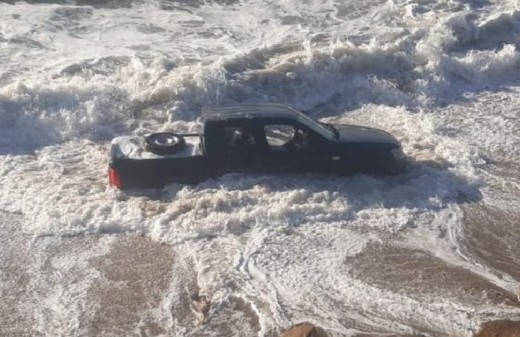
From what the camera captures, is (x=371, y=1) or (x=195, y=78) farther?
(x=371, y=1)

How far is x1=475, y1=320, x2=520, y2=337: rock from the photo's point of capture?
8.82 metres

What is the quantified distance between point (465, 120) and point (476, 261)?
4954 mm

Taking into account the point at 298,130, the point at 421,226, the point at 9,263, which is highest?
the point at 298,130

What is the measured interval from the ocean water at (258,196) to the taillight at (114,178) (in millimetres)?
148

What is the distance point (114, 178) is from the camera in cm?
1184

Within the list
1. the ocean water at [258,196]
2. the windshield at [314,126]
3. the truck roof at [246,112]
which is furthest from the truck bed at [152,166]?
the windshield at [314,126]

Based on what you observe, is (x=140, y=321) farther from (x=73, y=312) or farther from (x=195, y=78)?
(x=195, y=78)

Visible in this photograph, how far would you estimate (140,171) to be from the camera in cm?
1173

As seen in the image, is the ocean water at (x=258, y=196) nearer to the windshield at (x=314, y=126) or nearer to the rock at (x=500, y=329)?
the rock at (x=500, y=329)

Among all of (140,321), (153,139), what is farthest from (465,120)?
(140,321)

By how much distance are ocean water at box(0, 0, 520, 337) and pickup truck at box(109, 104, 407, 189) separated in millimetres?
247

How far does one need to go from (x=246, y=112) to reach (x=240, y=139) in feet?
1.33

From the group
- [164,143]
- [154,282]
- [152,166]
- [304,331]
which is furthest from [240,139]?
[304,331]

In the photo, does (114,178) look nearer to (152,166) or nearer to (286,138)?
(152,166)
